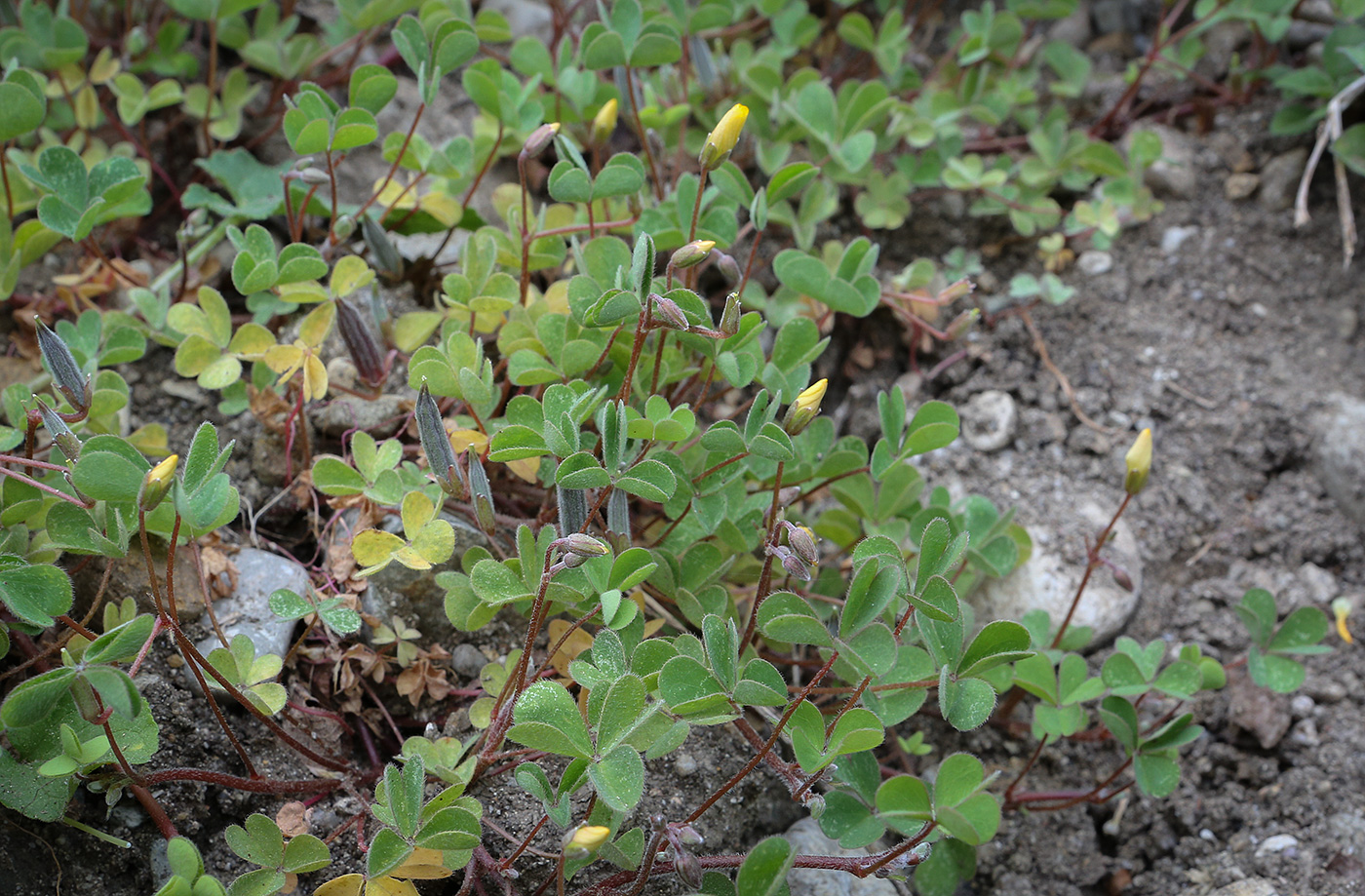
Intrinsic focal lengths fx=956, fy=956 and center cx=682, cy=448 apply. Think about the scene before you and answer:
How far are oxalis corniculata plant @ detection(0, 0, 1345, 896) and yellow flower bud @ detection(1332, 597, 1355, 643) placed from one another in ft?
0.39

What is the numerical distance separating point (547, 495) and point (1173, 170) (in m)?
2.34

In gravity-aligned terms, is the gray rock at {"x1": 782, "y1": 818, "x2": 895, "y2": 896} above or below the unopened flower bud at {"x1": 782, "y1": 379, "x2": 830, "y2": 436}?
below

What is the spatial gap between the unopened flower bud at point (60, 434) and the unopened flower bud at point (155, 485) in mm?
242

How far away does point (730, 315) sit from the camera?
175 centimetres

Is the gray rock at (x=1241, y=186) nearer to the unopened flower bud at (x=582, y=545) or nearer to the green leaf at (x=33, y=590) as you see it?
the unopened flower bud at (x=582, y=545)

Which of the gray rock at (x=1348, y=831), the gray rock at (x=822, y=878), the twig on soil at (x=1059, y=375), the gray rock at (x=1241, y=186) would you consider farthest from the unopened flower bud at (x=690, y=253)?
the gray rock at (x=1241, y=186)

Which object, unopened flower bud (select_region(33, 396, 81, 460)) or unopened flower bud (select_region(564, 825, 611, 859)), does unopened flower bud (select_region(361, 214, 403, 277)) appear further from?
unopened flower bud (select_region(564, 825, 611, 859))

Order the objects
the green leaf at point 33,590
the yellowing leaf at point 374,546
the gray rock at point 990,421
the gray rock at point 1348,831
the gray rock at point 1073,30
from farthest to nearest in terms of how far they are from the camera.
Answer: the gray rock at point 1073,30 < the gray rock at point 990,421 < the gray rock at point 1348,831 < the yellowing leaf at point 374,546 < the green leaf at point 33,590

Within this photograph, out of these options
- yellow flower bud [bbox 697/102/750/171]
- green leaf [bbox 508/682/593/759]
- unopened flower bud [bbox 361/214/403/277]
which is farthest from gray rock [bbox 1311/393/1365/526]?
unopened flower bud [bbox 361/214/403/277]

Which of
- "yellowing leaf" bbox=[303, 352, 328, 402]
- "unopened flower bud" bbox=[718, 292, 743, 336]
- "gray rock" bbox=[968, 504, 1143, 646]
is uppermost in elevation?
"unopened flower bud" bbox=[718, 292, 743, 336]

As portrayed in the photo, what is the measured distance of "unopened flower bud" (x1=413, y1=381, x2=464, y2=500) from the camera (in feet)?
5.86

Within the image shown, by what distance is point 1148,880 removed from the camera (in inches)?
80.9

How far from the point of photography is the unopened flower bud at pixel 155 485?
146cm

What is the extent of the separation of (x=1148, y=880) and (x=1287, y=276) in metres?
1.85
